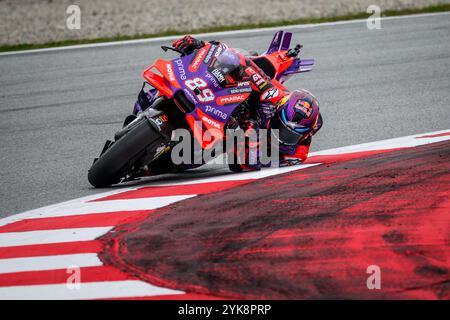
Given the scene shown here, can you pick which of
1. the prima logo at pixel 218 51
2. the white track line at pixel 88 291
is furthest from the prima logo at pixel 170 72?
the white track line at pixel 88 291

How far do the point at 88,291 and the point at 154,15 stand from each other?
1366 cm

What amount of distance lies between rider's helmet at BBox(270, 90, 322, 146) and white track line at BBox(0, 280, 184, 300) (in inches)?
117

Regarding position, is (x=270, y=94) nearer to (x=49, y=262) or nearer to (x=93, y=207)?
(x=93, y=207)

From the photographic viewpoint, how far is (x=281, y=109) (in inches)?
284

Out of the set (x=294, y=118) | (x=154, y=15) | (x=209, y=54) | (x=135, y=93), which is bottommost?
(x=294, y=118)

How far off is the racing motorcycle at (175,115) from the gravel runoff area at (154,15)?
9.30 m

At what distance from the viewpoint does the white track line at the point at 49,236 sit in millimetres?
5605

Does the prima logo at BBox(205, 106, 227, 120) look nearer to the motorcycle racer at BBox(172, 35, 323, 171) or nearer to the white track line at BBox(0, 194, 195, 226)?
the motorcycle racer at BBox(172, 35, 323, 171)

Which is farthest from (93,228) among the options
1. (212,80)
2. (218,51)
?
(218,51)

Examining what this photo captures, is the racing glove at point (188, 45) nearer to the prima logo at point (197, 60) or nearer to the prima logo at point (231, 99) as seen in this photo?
the prima logo at point (197, 60)

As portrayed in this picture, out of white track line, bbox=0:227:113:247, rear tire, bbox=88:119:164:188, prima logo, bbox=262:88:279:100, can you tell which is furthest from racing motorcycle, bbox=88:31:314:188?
white track line, bbox=0:227:113:247

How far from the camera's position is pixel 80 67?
43.3ft

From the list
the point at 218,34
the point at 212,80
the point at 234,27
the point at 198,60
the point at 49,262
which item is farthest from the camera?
the point at 234,27
